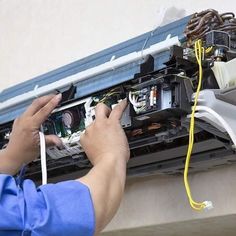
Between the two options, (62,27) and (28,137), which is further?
(62,27)

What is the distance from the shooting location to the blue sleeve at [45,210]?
72cm

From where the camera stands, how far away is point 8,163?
1107mm

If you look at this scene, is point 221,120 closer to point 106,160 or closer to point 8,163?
point 106,160

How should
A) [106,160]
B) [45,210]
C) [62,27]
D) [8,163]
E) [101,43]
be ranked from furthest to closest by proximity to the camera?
[62,27], [101,43], [8,163], [106,160], [45,210]

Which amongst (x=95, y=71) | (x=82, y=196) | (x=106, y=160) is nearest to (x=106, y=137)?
(x=106, y=160)

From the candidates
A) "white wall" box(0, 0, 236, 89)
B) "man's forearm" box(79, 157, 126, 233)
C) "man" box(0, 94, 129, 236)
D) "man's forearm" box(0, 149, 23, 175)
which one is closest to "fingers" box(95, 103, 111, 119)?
"man" box(0, 94, 129, 236)

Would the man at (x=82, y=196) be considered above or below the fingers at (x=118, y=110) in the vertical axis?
below

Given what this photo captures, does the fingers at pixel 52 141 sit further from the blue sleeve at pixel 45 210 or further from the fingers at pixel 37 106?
the blue sleeve at pixel 45 210

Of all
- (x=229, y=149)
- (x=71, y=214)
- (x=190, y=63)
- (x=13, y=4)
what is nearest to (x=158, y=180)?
(x=229, y=149)

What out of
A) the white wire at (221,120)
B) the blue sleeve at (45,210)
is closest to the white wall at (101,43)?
the white wire at (221,120)

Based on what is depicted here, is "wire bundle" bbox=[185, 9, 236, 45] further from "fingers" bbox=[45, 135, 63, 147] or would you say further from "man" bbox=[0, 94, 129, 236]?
"fingers" bbox=[45, 135, 63, 147]

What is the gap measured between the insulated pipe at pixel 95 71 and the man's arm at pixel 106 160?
153 mm

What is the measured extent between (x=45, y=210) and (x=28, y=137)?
14.1 inches

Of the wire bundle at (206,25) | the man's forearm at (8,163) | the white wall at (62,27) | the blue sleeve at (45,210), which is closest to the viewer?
the blue sleeve at (45,210)
